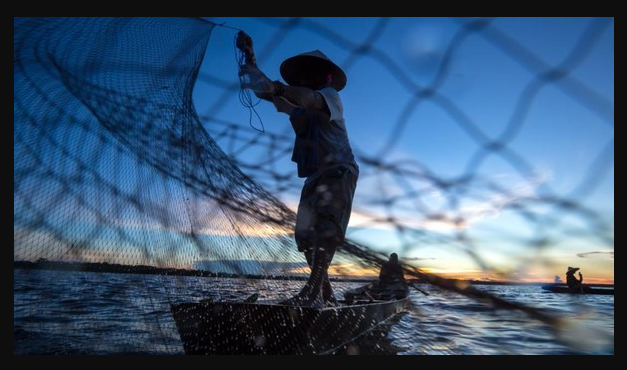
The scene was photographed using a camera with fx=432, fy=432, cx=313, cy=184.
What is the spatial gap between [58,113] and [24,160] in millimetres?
458

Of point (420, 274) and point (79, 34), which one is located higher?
point (79, 34)

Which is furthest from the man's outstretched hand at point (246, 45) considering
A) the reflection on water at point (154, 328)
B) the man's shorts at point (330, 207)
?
the reflection on water at point (154, 328)

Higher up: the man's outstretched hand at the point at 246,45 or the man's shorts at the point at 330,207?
the man's outstretched hand at the point at 246,45

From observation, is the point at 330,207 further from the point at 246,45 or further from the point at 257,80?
the point at 246,45

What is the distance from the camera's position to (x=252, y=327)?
3262 mm

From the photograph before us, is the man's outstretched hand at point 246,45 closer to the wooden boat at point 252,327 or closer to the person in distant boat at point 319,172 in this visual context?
the person in distant boat at point 319,172

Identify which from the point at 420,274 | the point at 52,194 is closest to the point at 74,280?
the point at 52,194

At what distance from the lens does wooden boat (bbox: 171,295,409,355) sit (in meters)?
3.15

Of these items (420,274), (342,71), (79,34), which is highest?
(79,34)

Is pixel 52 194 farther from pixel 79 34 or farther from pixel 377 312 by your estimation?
pixel 377 312

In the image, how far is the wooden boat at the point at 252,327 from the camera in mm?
3148

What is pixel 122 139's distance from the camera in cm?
347

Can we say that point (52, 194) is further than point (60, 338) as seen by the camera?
No

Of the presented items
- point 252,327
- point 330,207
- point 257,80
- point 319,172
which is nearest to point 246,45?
point 257,80
